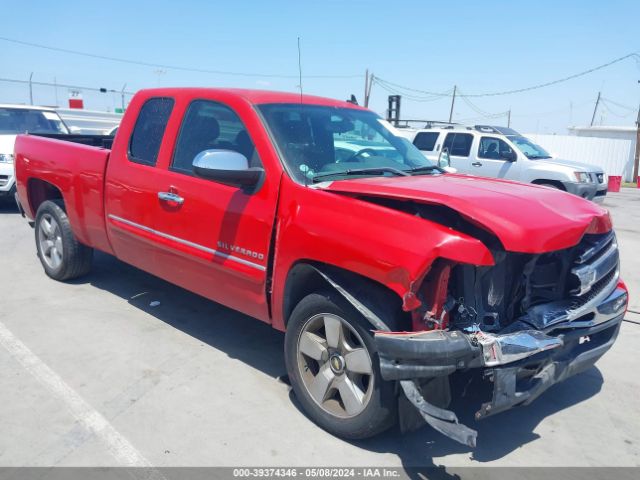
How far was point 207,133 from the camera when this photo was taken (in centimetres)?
423

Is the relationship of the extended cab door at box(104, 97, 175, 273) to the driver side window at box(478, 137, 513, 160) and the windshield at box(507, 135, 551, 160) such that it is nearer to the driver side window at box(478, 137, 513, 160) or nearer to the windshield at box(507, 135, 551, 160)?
the driver side window at box(478, 137, 513, 160)

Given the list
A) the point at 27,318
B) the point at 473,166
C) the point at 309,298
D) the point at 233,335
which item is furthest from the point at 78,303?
the point at 473,166

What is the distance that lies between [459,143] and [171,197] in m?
10.8

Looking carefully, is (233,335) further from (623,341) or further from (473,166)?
(473,166)

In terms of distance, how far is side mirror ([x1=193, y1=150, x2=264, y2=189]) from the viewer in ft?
11.3

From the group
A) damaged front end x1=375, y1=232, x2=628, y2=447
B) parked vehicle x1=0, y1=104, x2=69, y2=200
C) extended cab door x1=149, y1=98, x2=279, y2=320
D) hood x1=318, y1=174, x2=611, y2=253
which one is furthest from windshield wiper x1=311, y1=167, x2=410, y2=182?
parked vehicle x1=0, y1=104, x2=69, y2=200

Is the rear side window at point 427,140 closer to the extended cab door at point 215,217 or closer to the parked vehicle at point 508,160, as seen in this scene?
the parked vehicle at point 508,160

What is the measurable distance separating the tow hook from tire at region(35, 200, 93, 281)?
4.12 meters

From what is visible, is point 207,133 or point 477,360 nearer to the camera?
point 477,360

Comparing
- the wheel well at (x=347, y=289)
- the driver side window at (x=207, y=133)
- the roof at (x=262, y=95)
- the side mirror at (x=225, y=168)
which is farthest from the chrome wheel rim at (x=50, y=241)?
the wheel well at (x=347, y=289)

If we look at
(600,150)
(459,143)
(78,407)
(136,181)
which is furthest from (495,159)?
(600,150)

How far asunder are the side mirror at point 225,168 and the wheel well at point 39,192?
3241 millimetres

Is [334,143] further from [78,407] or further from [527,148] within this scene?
[527,148]

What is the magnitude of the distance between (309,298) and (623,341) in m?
3.16
